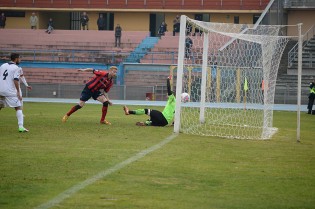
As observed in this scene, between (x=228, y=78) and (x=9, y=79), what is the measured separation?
11758 millimetres

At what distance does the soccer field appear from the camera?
8469 mm

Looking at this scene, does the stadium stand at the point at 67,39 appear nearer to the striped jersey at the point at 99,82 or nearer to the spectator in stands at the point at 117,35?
the spectator in stands at the point at 117,35

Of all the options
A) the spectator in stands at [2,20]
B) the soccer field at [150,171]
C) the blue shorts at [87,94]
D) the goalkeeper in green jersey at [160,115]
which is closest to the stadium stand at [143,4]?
the spectator in stands at [2,20]

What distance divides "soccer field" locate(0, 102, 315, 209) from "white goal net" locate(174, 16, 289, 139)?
1.98m

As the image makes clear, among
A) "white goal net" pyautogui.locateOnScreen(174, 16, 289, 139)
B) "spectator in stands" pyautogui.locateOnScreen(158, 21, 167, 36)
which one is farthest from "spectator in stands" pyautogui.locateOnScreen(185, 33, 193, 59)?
"spectator in stands" pyautogui.locateOnScreen(158, 21, 167, 36)

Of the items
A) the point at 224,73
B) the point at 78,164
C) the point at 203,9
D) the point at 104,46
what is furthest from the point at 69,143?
the point at 203,9

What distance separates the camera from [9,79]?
54.2 ft

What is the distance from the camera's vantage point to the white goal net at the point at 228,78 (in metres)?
18.0

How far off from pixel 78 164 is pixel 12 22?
48098mm

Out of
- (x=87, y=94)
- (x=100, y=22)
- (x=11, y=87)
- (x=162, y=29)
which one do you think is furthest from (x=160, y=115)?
(x=100, y=22)

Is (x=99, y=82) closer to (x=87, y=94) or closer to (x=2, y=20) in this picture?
(x=87, y=94)

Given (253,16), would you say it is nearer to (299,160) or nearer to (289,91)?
(289,91)

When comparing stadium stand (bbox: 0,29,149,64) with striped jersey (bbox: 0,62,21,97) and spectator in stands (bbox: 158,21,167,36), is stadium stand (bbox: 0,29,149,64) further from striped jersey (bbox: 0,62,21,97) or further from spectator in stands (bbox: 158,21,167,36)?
striped jersey (bbox: 0,62,21,97)

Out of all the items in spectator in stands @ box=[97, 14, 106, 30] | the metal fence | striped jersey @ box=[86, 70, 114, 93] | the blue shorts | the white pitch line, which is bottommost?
the metal fence
